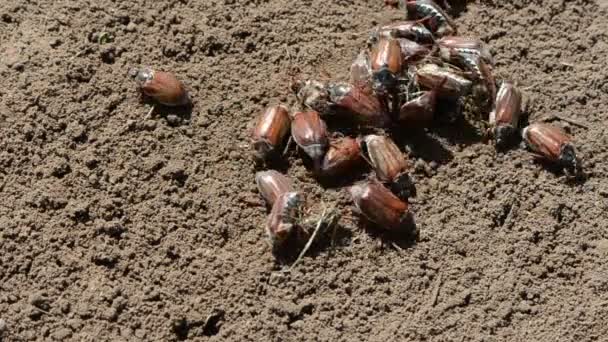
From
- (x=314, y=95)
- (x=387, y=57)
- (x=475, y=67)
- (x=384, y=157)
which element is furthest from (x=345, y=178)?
(x=475, y=67)

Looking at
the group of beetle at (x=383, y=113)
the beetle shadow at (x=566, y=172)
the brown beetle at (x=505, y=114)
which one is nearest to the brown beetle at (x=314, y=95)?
the group of beetle at (x=383, y=113)

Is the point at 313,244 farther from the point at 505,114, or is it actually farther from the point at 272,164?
the point at 505,114

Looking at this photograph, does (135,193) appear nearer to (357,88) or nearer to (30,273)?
(30,273)

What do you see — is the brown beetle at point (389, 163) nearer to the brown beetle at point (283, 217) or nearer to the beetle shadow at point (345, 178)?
the beetle shadow at point (345, 178)

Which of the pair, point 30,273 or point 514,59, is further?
point 514,59

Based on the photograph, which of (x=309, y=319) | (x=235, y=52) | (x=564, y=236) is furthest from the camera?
(x=235, y=52)

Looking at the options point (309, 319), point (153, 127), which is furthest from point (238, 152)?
point (309, 319)
